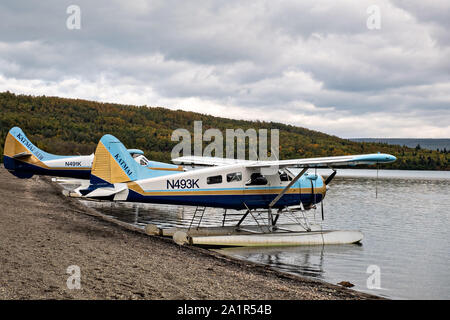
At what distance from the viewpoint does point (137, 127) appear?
81562 mm

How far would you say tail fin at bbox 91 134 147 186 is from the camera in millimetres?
10539

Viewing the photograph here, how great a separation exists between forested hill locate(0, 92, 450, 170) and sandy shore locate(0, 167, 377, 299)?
4543 centimetres

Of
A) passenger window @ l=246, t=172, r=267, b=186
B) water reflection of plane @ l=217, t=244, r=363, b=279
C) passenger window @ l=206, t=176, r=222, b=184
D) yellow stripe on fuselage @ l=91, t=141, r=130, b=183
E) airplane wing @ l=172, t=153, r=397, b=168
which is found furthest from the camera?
passenger window @ l=246, t=172, r=267, b=186

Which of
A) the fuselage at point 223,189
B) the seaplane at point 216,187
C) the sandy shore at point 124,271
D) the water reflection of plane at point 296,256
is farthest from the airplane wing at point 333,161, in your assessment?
the sandy shore at point 124,271

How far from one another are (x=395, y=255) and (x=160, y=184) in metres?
6.28

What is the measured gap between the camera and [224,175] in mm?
11070

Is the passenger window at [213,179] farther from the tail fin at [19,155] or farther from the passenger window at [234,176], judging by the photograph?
the tail fin at [19,155]

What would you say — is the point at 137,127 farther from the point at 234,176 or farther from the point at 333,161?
the point at 333,161

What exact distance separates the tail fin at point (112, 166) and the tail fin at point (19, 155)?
1050 cm

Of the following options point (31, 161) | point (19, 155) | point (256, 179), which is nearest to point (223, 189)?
point (256, 179)

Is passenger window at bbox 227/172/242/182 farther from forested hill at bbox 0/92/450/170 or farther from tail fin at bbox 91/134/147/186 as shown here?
forested hill at bbox 0/92/450/170

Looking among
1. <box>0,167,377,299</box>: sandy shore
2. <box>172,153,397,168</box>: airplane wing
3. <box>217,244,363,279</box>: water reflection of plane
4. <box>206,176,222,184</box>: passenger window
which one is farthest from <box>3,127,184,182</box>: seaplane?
<box>217,244,363,279</box>: water reflection of plane
